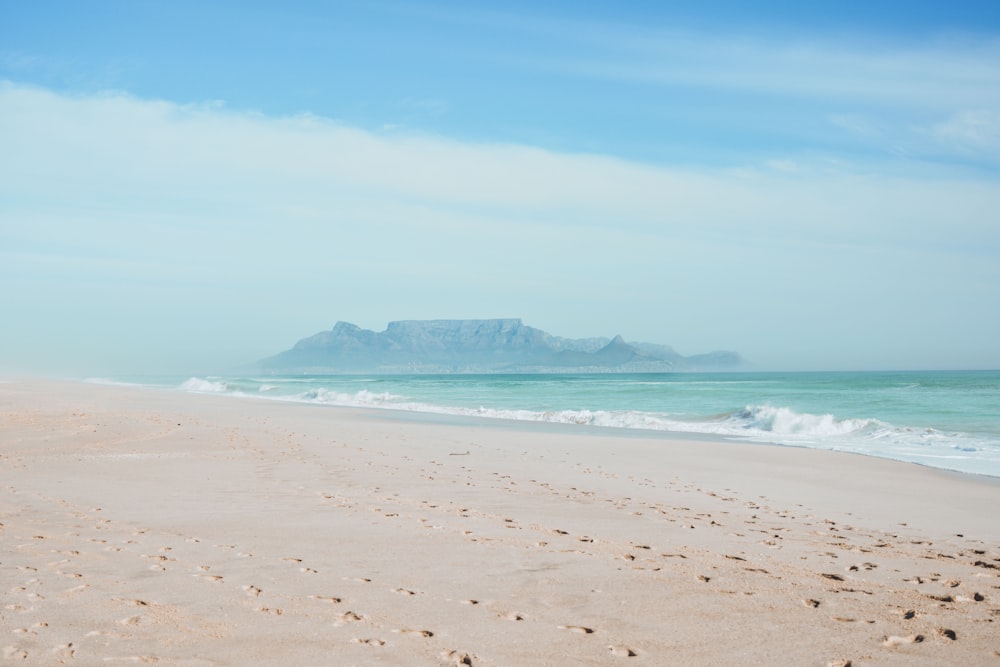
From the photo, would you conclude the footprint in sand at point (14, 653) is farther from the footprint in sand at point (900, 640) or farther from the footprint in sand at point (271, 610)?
the footprint in sand at point (900, 640)

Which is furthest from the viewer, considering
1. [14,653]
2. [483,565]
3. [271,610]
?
[483,565]

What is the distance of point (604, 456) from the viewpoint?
14766 mm

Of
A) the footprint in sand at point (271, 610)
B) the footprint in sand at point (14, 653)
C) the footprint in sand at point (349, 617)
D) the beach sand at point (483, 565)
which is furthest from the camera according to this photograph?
the footprint in sand at point (271, 610)

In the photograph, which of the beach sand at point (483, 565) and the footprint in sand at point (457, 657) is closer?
the footprint in sand at point (457, 657)

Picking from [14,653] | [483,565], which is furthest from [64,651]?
[483,565]

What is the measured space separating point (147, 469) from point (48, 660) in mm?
8148

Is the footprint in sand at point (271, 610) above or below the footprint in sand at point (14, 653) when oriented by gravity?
below

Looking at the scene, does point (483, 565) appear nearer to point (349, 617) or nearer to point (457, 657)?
point (349, 617)

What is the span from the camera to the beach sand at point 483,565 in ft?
13.7

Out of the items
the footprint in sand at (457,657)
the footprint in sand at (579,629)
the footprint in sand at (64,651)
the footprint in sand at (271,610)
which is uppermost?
the footprint in sand at (64,651)

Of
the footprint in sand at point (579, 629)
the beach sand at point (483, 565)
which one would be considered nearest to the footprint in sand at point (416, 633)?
the beach sand at point (483, 565)

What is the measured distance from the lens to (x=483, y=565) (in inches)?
232

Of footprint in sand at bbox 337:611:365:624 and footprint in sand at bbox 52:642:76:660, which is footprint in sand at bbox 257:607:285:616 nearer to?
footprint in sand at bbox 337:611:365:624

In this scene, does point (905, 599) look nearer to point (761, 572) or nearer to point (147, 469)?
point (761, 572)
